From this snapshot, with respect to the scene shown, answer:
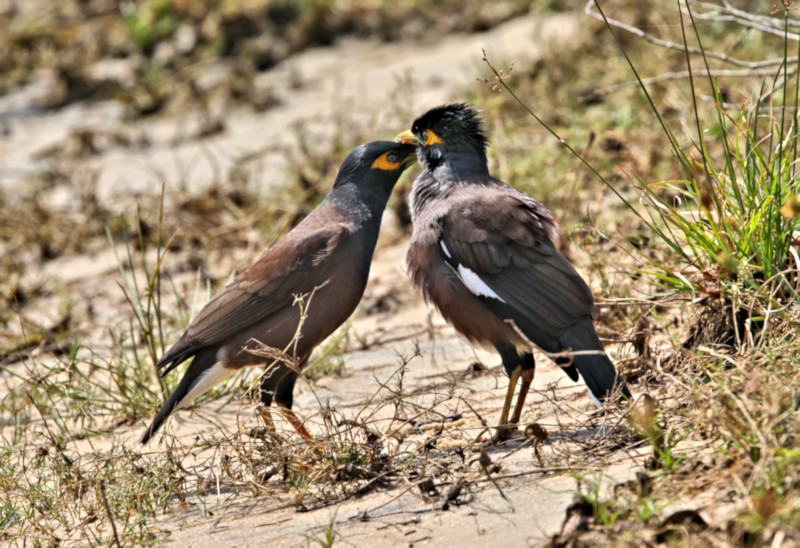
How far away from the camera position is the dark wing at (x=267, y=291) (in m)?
4.25

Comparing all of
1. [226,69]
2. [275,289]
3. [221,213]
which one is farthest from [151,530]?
[226,69]

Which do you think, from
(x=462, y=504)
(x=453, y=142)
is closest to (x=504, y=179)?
(x=453, y=142)

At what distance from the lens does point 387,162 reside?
4.75 meters

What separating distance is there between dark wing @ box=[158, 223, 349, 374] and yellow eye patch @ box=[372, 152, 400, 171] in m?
0.51

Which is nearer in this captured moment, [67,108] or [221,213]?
[221,213]

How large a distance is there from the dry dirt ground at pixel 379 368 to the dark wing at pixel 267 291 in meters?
0.41

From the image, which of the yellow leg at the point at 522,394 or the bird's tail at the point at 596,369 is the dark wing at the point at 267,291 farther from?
the bird's tail at the point at 596,369

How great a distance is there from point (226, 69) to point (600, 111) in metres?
4.71

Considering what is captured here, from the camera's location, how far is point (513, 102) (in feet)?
25.1

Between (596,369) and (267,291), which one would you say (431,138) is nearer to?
(267,291)

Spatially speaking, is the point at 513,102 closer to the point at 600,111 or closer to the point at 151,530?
the point at 600,111

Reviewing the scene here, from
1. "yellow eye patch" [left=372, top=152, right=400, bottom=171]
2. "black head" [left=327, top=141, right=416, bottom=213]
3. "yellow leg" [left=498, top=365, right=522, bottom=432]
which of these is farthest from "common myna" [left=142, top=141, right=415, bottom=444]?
"yellow leg" [left=498, top=365, right=522, bottom=432]

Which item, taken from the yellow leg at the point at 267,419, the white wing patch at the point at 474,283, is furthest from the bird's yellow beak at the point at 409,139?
the yellow leg at the point at 267,419

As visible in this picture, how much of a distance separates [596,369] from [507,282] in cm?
55
